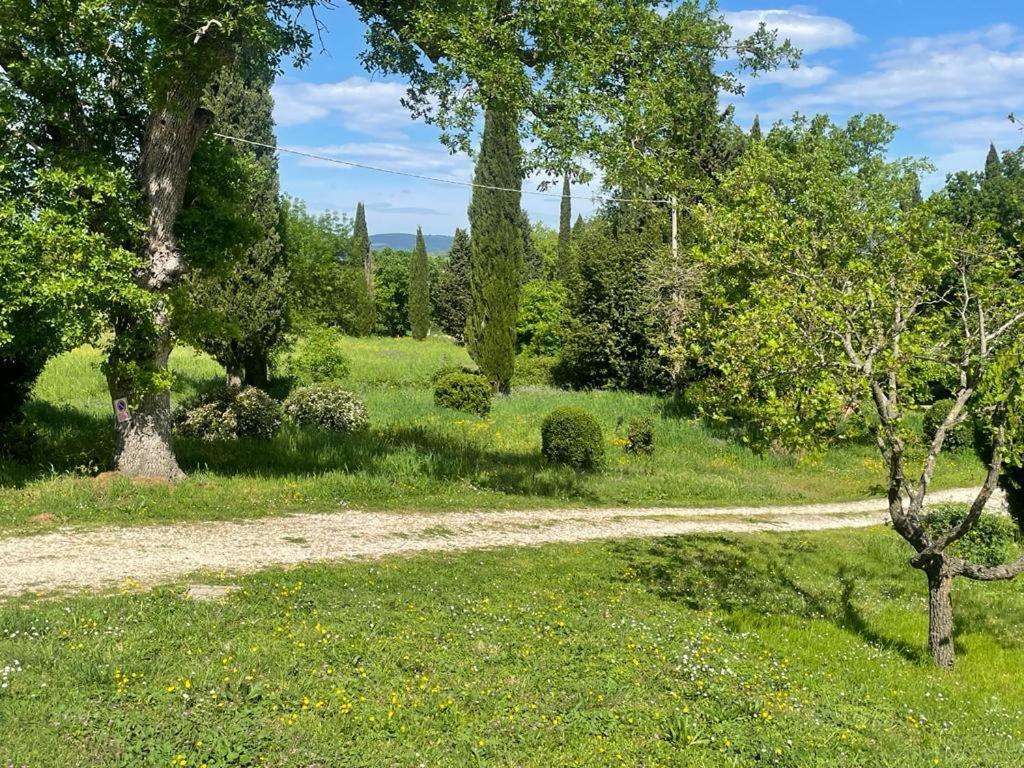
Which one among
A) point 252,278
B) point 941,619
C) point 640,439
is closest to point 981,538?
point 941,619

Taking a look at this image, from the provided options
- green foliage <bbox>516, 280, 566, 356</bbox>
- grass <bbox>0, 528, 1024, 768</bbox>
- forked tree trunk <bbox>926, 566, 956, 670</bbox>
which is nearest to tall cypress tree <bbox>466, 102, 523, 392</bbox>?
green foliage <bbox>516, 280, 566, 356</bbox>

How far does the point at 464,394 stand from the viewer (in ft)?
84.9

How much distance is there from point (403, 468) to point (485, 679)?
985cm

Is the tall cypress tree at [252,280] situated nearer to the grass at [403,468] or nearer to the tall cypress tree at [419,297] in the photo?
the grass at [403,468]

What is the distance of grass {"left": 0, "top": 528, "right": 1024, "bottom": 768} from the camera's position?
519cm

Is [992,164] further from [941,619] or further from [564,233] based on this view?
[941,619]

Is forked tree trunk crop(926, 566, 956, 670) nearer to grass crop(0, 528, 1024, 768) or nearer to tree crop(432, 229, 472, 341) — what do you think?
grass crop(0, 528, 1024, 768)

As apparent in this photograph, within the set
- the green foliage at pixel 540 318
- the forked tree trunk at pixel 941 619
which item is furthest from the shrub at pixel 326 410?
the green foliage at pixel 540 318

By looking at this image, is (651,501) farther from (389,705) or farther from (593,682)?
(389,705)

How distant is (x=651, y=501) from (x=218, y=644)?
1225 cm

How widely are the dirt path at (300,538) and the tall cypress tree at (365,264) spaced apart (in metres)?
43.4

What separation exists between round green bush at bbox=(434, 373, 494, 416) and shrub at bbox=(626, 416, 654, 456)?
597 cm

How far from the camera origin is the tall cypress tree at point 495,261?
32562 mm

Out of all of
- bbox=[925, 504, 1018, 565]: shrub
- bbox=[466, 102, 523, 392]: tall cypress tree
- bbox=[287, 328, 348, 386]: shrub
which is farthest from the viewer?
bbox=[466, 102, 523, 392]: tall cypress tree
